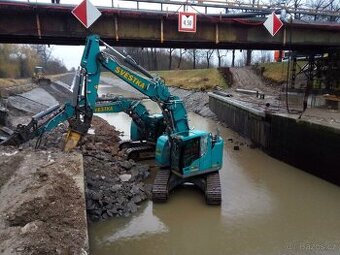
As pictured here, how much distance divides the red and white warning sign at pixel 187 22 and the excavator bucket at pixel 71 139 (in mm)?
7606

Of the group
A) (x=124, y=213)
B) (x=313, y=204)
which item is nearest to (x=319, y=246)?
(x=313, y=204)

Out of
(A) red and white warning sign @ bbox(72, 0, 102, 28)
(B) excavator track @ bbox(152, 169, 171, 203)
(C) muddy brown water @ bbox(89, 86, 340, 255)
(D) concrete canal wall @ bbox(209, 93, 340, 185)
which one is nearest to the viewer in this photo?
(C) muddy brown water @ bbox(89, 86, 340, 255)

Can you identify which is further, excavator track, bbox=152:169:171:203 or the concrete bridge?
the concrete bridge

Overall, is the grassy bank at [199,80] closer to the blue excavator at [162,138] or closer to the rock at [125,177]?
the rock at [125,177]

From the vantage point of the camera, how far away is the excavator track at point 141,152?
55.6ft


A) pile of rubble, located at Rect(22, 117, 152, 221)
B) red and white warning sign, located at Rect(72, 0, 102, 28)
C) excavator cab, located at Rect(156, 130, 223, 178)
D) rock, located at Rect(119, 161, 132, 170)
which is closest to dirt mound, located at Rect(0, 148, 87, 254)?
pile of rubble, located at Rect(22, 117, 152, 221)

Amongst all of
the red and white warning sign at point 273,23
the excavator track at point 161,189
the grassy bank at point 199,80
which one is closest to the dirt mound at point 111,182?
the excavator track at point 161,189

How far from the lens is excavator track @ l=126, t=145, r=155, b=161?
55.6 ft

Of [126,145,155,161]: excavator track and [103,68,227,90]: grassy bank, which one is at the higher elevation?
[103,68,227,90]: grassy bank

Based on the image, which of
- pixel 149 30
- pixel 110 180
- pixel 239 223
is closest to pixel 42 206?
pixel 110 180

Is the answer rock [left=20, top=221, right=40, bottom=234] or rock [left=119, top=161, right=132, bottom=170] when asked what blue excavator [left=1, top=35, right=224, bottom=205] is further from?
rock [left=20, top=221, right=40, bottom=234]

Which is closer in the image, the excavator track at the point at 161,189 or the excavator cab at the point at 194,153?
the excavator track at the point at 161,189

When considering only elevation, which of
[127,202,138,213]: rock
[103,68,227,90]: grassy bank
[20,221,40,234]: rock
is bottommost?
[127,202,138,213]: rock

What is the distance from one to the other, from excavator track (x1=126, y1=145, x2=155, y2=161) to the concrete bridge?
16.9ft
